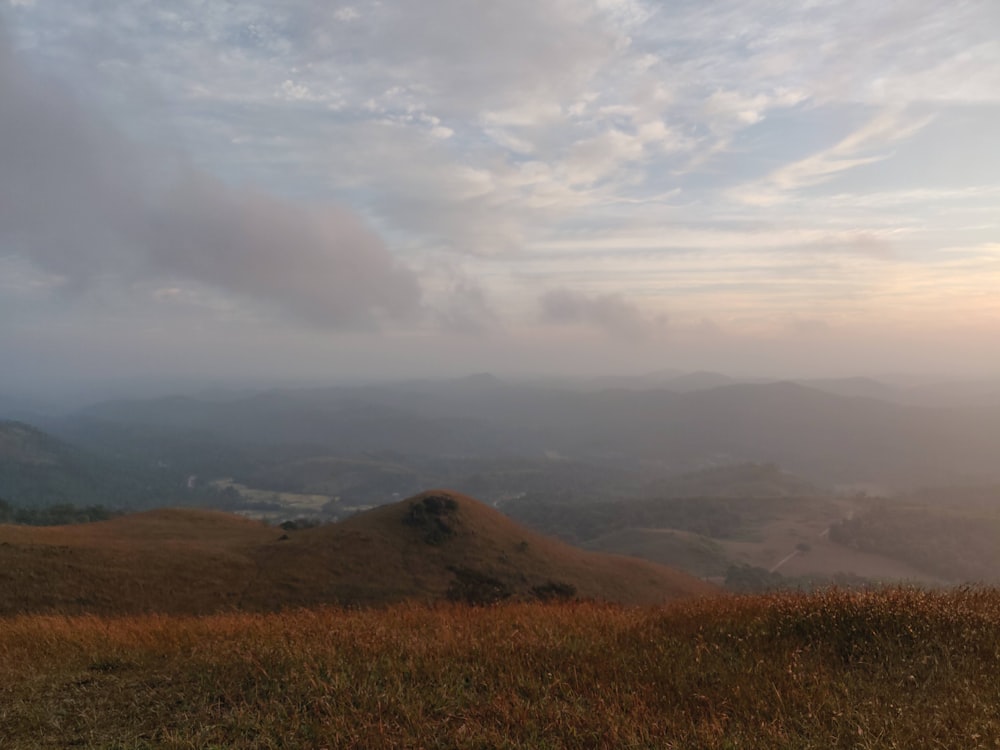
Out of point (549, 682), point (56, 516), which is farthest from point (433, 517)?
point (56, 516)

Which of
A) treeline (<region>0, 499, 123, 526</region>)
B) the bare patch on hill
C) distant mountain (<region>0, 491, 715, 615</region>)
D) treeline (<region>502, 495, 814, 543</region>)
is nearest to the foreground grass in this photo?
distant mountain (<region>0, 491, 715, 615</region>)

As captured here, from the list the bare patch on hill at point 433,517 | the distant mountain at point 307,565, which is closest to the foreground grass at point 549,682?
the distant mountain at point 307,565

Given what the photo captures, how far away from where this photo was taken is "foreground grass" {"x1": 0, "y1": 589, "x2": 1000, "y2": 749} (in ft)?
14.3

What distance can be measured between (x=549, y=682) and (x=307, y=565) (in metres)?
27.8

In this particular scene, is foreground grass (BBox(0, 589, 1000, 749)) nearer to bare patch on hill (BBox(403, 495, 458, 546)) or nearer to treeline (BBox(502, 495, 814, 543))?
bare patch on hill (BBox(403, 495, 458, 546))

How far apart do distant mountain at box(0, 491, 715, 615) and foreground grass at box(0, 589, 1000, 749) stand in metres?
13.9

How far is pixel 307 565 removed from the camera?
29.9 metres

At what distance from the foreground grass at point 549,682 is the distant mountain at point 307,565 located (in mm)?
13925

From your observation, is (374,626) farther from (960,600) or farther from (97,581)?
(97,581)

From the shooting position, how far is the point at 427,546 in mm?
34812

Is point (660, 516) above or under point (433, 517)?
under

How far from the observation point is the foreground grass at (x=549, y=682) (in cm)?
436

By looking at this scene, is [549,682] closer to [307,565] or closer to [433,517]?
[307,565]

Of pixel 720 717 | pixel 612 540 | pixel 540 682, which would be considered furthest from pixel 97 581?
pixel 612 540
